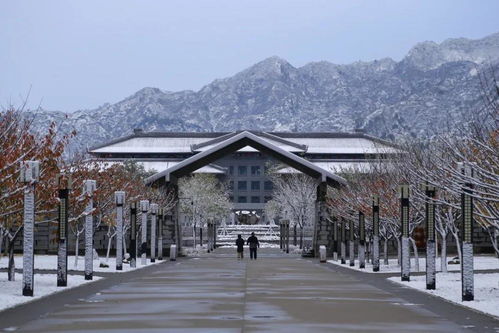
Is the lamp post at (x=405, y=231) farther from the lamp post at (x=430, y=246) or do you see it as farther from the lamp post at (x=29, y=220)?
the lamp post at (x=29, y=220)

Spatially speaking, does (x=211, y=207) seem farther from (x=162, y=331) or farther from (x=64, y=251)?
(x=162, y=331)

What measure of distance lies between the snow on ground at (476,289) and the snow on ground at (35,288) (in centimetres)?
1141

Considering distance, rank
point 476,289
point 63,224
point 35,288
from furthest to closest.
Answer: point 63,224
point 476,289
point 35,288

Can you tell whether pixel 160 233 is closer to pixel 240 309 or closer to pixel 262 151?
pixel 262 151

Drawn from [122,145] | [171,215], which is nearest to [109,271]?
[171,215]

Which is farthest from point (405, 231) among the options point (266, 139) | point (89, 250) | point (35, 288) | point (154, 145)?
point (154, 145)

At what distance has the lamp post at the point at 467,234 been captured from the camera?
2753 cm

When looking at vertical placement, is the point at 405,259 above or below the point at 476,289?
above

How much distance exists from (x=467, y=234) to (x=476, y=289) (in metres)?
5.80

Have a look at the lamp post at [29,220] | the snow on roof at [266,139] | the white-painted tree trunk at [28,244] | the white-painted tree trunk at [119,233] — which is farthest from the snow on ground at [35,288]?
the snow on roof at [266,139]

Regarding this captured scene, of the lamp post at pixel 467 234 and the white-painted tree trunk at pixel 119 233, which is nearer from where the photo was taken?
the lamp post at pixel 467 234

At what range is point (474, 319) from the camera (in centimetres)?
2241

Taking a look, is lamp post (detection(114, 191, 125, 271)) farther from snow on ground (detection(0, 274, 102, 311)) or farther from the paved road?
the paved road

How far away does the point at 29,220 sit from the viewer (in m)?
28.8
